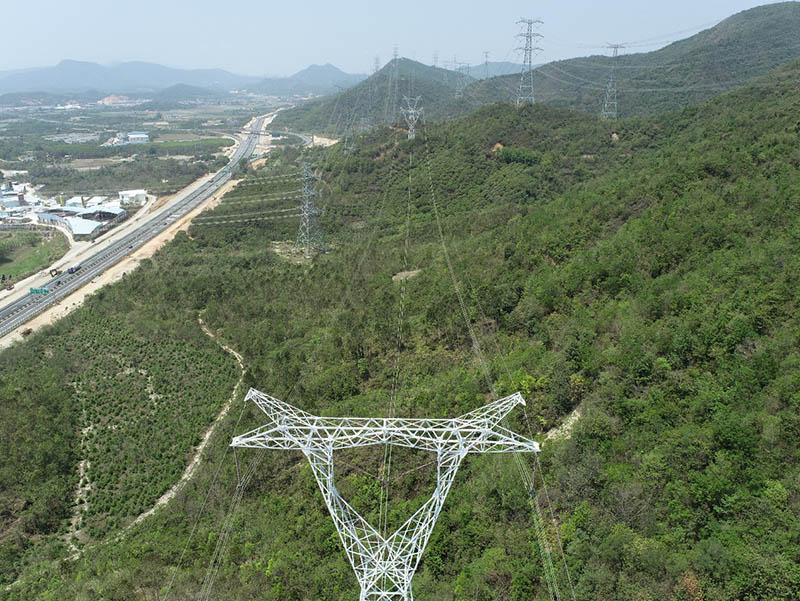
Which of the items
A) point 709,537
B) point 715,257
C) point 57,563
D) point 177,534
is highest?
point 715,257

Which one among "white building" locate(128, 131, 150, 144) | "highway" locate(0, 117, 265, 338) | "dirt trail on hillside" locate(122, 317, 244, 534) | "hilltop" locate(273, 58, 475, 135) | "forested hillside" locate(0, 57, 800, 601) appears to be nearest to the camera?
"forested hillside" locate(0, 57, 800, 601)

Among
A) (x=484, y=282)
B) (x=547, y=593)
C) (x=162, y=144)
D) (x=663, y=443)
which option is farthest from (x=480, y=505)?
(x=162, y=144)

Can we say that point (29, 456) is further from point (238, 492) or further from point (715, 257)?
point (715, 257)

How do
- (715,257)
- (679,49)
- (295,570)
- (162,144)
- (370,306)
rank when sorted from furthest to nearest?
(162,144) → (679,49) → (370,306) → (715,257) → (295,570)

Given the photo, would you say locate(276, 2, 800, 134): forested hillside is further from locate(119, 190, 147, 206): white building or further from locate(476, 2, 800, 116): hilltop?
locate(119, 190, 147, 206): white building

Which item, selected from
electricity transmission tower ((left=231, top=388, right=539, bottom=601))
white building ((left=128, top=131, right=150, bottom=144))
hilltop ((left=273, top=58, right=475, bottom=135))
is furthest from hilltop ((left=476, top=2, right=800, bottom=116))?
electricity transmission tower ((left=231, top=388, right=539, bottom=601))

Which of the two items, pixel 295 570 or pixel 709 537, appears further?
pixel 295 570

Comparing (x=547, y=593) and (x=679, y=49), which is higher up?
(x=679, y=49)

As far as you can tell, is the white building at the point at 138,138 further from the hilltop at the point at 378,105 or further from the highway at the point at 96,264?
the highway at the point at 96,264
